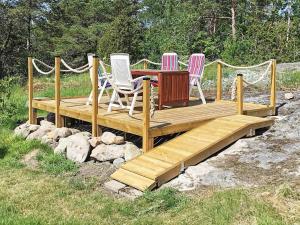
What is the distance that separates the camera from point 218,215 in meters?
4.03

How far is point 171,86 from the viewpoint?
296 inches

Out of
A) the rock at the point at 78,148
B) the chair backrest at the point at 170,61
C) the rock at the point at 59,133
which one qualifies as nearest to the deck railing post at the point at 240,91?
the chair backrest at the point at 170,61

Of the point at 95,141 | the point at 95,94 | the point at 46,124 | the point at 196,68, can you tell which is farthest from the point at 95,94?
the point at 196,68

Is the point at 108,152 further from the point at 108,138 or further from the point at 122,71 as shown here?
the point at 122,71

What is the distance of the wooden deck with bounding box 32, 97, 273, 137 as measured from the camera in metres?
6.08

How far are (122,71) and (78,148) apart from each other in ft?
4.45

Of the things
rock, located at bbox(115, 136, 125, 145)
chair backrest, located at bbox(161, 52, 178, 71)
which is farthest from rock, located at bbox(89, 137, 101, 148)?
chair backrest, located at bbox(161, 52, 178, 71)

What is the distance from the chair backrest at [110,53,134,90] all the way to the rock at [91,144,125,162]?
0.99 meters

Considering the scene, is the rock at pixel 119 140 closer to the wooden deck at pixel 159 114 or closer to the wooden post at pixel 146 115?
the wooden deck at pixel 159 114

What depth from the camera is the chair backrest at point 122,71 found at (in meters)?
6.65

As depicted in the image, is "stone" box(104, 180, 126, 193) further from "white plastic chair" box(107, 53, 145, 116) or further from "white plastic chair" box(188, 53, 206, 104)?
"white plastic chair" box(188, 53, 206, 104)

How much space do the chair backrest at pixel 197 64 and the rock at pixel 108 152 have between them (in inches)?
98.0

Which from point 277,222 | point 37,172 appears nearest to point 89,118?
point 37,172

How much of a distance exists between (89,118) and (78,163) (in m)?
1.00
